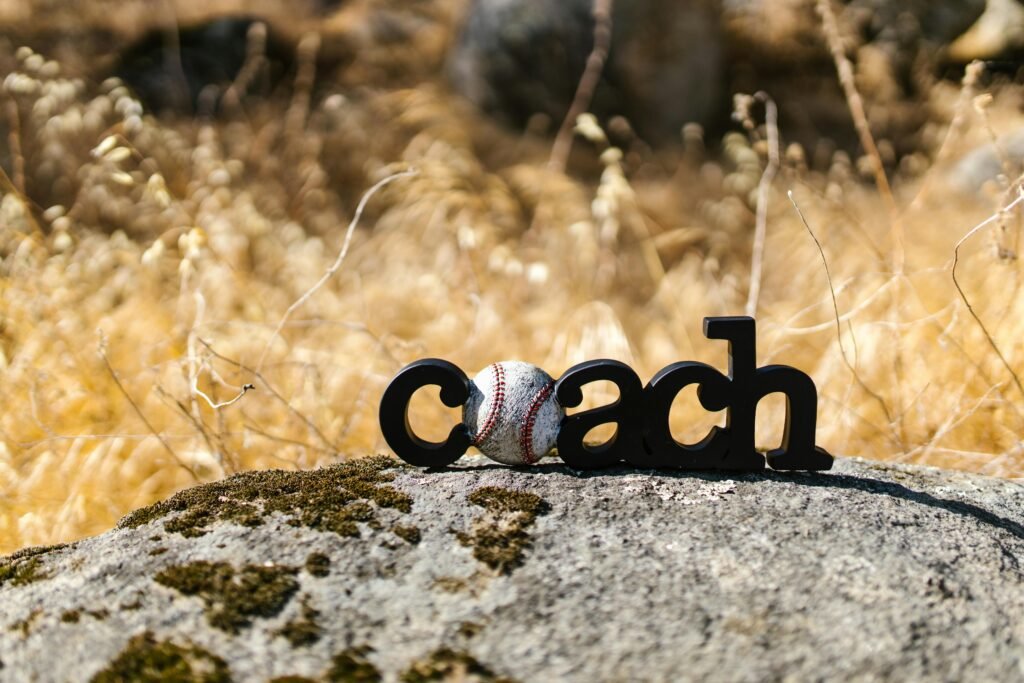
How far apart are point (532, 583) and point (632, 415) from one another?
0.56m

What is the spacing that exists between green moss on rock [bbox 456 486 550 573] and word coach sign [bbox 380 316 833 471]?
0.56ft

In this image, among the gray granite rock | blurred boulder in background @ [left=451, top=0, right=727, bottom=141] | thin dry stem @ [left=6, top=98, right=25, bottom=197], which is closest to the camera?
thin dry stem @ [left=6, top=98, right=25, bottom=197]

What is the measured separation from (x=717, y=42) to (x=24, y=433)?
199 inches

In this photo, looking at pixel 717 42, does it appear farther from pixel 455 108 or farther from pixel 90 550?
pixel 90 550

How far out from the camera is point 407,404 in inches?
82.4

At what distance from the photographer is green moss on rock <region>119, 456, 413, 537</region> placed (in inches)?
72.6

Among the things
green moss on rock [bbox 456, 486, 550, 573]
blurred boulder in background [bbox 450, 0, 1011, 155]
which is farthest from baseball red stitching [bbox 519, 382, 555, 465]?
blurred boulder in background [bbox 450, 0, 1011, 155]

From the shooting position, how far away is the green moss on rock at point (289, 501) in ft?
6.05

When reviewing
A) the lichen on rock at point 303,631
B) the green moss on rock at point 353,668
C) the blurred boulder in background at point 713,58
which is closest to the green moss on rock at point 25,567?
the lichen on rock at point 303,631

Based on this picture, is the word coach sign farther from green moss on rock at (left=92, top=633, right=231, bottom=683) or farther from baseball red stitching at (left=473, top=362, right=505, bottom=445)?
green moss on rock at (left=92, top=633, right=231, bottom=683)

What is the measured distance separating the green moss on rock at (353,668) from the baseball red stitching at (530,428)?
693 millimetres

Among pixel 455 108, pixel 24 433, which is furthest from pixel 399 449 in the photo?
pixel 455 108

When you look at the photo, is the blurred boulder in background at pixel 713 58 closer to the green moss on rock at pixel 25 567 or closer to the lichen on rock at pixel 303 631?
the green moss on rock at pixel 25 567

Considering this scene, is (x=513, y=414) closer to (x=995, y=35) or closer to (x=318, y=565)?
(x=318, y=565)
